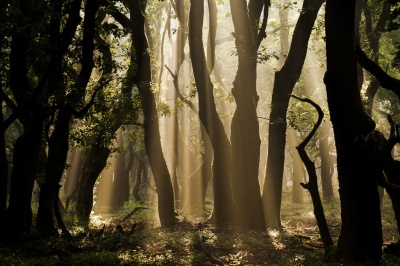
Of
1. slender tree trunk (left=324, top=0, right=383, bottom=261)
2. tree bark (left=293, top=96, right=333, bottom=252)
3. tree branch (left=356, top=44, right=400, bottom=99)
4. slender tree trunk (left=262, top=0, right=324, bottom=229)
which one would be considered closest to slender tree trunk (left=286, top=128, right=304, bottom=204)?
slender tree trunk (left=262, top=0, right=324, bottom=229)

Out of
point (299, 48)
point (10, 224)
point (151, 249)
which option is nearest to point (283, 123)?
point (299, 48)

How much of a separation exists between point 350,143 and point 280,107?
7953 millimetres

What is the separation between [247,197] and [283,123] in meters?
2.95

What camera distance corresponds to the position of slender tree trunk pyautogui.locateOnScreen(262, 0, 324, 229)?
56.4 feet

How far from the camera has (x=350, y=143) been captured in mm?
9562

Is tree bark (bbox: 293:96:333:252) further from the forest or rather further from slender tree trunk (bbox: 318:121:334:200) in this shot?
slender tree trunk (bbox: 318:121:334:200)

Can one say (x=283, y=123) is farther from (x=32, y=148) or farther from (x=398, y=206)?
(x=32, y=148)

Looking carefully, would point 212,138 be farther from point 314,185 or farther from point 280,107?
point 314,185

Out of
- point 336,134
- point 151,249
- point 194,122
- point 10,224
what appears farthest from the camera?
point 194,122

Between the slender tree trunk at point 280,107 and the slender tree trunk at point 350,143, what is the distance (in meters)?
7.21

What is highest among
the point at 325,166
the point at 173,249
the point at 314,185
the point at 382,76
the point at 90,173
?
the point at 382,76

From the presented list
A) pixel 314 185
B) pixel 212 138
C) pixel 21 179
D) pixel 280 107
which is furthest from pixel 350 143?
pixel 212 138

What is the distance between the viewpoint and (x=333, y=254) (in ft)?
34.1

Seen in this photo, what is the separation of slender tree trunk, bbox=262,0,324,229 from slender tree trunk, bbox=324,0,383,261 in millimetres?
7209
